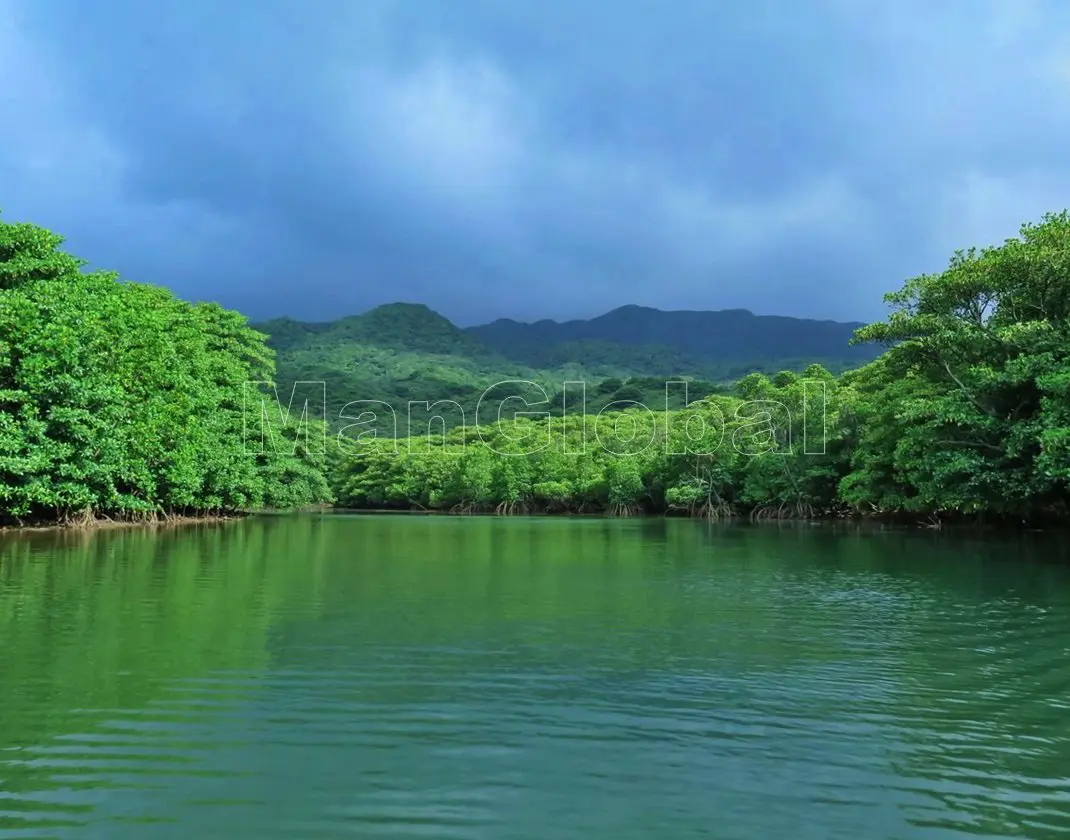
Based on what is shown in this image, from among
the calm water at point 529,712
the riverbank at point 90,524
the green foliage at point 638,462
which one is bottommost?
the calm water at point 529,712

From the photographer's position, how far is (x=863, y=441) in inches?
1838

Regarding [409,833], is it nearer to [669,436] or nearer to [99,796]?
[99,796]

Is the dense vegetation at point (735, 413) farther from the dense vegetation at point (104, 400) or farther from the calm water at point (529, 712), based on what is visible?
the calm water at point (529, 712)

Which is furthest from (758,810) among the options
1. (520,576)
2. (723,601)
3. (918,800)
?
(520,576)

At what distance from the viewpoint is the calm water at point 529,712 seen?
217 inches

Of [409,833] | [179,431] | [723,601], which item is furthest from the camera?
[179,431]

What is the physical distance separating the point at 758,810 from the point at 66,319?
29720 millimetres

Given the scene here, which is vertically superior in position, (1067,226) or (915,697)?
(1067,226)

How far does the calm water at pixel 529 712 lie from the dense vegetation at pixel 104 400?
14.0m

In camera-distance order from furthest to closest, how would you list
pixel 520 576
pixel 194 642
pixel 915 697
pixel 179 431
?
pixel 179 431
pixel 520 576
pixel 194 642
pixel 915 697

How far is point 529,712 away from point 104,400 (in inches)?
1095

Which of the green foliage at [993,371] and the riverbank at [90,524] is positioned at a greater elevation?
the green foliage at [993,371]

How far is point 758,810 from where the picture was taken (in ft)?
18.4

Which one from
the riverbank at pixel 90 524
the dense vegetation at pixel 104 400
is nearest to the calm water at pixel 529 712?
the dense vegetation at pixel 104 400
